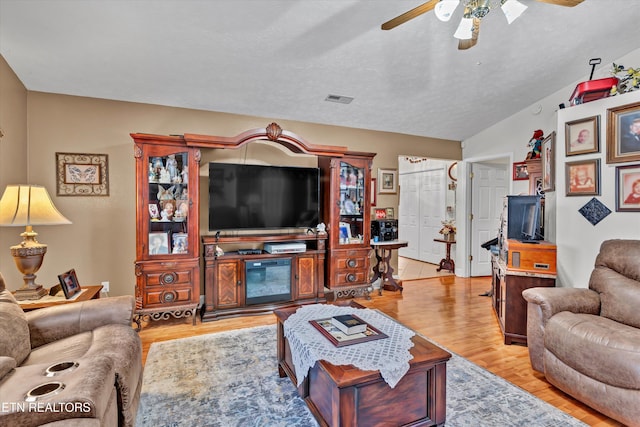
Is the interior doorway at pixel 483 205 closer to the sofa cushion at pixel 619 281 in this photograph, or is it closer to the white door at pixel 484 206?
the white door at pixel 484 206

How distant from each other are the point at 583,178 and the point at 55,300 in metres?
4.41

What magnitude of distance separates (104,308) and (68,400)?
3.42 ft

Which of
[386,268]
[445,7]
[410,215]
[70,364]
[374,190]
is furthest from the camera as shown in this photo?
[410,215]

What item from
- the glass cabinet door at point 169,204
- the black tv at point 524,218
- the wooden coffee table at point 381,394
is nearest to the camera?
the wooden coffee table at point 381,394

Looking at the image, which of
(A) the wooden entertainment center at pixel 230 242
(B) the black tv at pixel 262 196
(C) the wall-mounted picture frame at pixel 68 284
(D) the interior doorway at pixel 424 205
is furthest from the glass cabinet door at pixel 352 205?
(C) the wall-mounted picture frame at pixel 68 284

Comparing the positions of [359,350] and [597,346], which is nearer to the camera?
[359,350]

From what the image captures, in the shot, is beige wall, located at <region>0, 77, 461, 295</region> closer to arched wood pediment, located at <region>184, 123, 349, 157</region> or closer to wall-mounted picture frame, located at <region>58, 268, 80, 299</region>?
arched wood pediment, located at <region>184, 123, 349, 157</region>

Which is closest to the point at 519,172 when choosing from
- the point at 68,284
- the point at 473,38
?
the point at 473,38

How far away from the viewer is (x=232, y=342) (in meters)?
2.95

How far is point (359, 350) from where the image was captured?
1.68m

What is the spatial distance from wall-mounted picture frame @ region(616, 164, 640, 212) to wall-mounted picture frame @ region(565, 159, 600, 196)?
5.7 inches

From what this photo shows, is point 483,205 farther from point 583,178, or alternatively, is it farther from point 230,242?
point 230,242

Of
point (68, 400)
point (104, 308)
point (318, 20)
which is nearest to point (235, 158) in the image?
point (318, 20)

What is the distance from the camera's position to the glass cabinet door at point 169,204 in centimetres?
338
